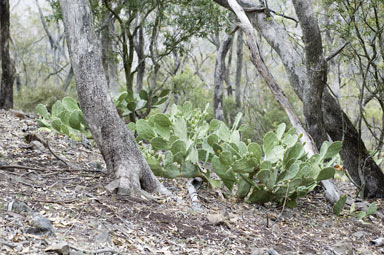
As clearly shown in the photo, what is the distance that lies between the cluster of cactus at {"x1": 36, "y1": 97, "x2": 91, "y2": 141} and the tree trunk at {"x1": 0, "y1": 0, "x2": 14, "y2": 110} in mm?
2273

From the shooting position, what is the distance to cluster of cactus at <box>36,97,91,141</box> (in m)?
4.68

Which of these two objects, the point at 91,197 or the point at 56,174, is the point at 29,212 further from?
the point at 56,174

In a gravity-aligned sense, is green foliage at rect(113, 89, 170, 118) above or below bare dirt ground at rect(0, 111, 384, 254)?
above

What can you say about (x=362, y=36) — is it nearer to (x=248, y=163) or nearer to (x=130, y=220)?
(x=248, y=163)

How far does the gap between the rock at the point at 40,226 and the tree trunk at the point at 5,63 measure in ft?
16.9

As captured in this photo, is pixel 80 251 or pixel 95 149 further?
pixel 95 149

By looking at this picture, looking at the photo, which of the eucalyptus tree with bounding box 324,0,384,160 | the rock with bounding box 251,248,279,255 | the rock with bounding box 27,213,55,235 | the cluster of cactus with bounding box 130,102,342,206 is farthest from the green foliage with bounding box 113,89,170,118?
the rock with bounding box 27,213,55,235

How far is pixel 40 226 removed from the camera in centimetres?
248

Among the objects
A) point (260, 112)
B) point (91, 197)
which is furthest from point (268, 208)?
point (260, 112)

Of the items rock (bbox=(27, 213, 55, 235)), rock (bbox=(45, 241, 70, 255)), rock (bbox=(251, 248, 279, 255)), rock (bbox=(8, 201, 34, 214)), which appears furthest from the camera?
rock (bbox=(251, 248, 279, 255))

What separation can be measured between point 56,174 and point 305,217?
2182mm

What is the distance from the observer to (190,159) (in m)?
4.11

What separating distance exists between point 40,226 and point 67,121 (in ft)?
8.45

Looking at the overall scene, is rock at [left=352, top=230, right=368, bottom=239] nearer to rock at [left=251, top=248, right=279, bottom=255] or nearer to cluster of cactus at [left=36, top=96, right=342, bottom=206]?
cluster of cactus at [left=36, top=96, right=342, bottom=206]
